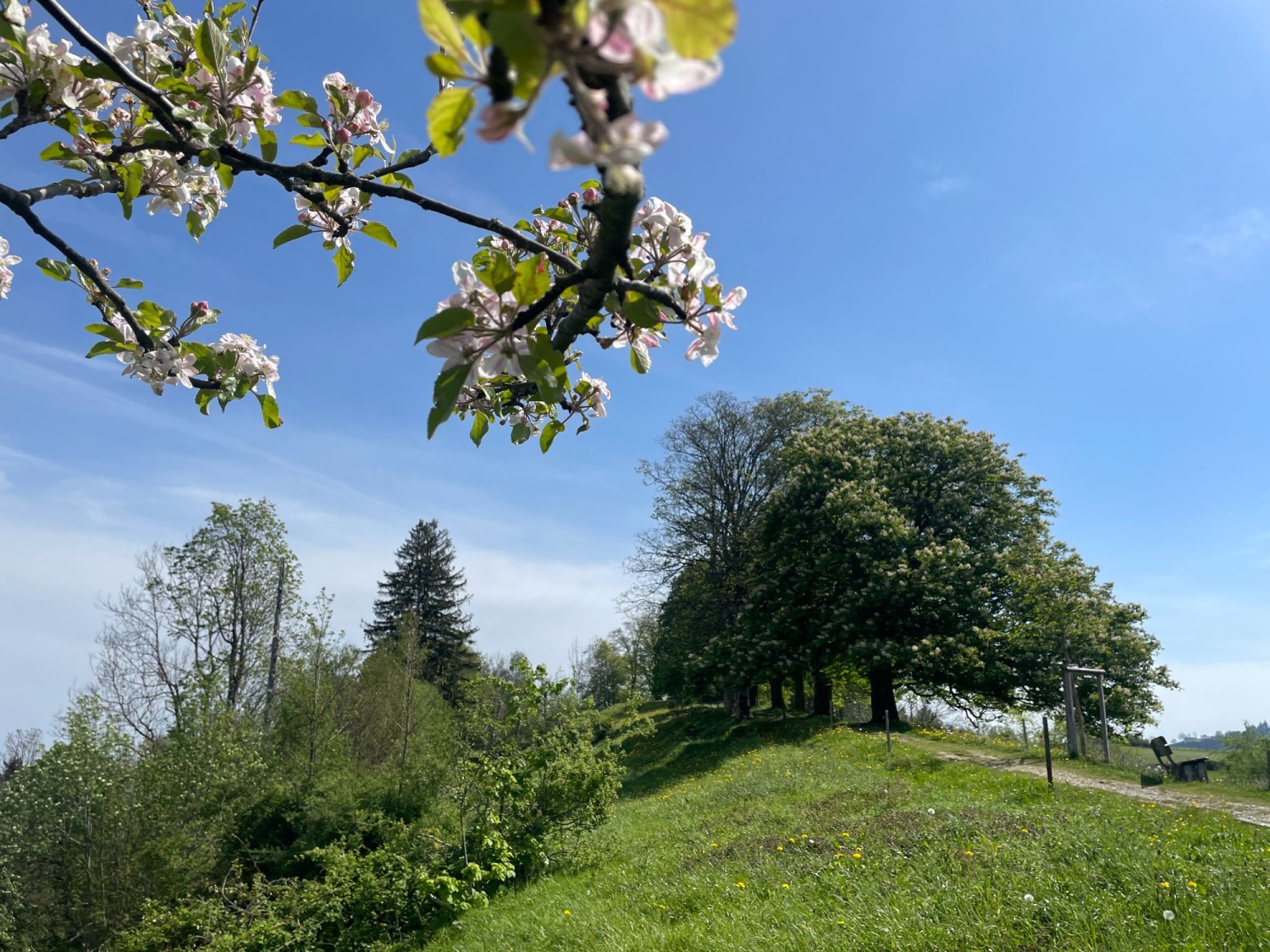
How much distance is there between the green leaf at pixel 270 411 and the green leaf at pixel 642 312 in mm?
1366

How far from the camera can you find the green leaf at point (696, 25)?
404 mm

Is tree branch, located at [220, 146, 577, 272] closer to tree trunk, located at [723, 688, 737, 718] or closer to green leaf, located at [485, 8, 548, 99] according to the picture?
green leaf, located at [485, 8, 548, 99]

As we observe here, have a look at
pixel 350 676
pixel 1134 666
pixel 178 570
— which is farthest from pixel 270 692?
pixel 1134 666

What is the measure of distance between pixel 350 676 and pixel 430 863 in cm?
973

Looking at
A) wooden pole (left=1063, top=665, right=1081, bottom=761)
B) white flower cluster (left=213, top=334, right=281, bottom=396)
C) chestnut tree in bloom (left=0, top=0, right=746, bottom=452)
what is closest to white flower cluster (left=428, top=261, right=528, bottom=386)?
chestnut tree in bloom (left=0, top=0, right=746, bottom=452)

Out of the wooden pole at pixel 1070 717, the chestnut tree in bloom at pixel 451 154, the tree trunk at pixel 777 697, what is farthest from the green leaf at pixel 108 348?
the tree trunk at pixel 777 697

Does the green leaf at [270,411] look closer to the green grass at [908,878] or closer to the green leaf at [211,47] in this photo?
the green leaf at [211,47]

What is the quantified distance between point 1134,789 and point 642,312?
446 inches

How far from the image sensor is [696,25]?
412mm

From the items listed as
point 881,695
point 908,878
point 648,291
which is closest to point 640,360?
point 648,291

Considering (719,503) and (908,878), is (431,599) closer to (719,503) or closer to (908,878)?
(719,503)

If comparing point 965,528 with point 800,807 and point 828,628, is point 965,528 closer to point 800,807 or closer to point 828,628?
point 828,628

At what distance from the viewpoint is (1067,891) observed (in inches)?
177

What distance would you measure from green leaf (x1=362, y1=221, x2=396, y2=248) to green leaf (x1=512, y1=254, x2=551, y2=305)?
0.91 meters
